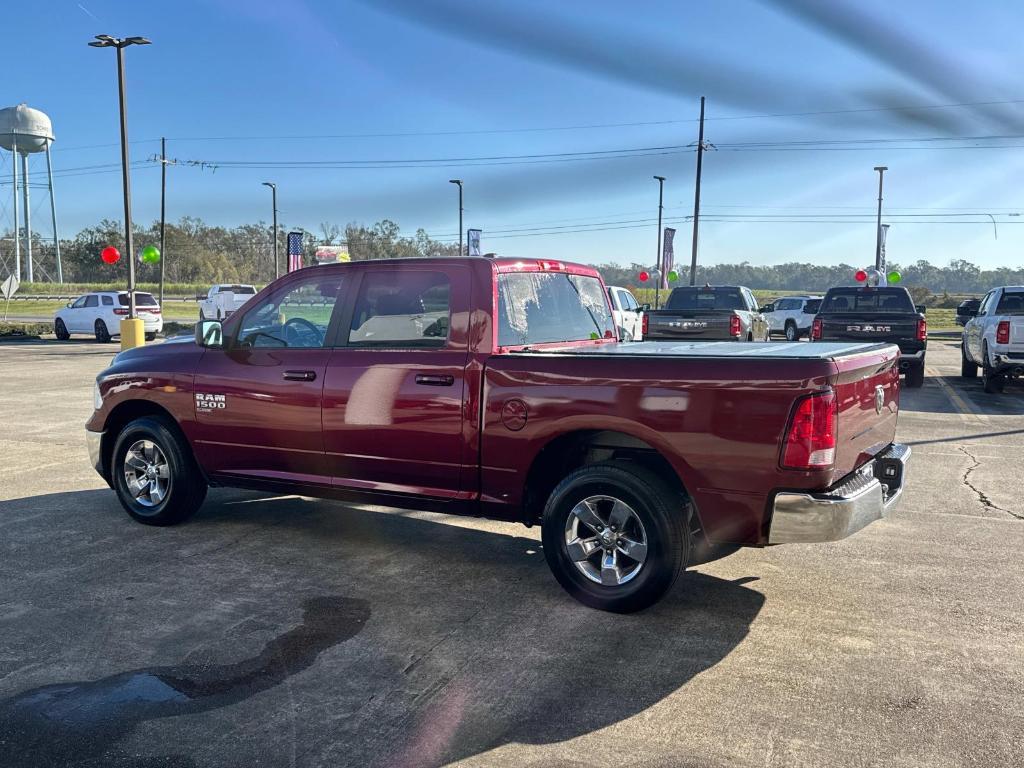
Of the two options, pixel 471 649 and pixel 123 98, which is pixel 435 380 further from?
pixel 123 98

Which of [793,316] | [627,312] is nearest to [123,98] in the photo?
[627,312]

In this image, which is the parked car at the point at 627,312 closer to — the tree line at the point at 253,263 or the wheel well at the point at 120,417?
the wheel well at the point at 120,417

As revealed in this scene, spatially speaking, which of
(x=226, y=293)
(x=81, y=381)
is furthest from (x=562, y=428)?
(x=226, y=293)

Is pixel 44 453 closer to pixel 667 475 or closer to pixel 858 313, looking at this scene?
pixel 667 475

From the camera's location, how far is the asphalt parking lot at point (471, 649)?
3.31 metres

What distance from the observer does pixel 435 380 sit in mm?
5055

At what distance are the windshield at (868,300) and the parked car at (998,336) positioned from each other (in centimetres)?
125

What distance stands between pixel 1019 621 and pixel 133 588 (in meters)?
4.70

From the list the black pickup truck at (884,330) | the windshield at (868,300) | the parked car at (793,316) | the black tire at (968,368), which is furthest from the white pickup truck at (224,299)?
the black tire at (968,368)

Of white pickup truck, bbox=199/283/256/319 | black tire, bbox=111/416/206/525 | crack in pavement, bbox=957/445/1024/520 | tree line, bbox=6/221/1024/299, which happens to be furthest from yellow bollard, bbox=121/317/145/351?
tree line, bbox=6/221/1024/299

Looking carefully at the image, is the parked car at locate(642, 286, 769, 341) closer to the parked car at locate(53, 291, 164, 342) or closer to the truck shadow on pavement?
the truck shadow on pavement

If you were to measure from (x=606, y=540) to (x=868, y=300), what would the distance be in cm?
1412

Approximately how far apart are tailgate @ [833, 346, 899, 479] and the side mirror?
3.96m

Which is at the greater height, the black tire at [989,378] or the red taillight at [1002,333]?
the red taillight at [1002,333]
